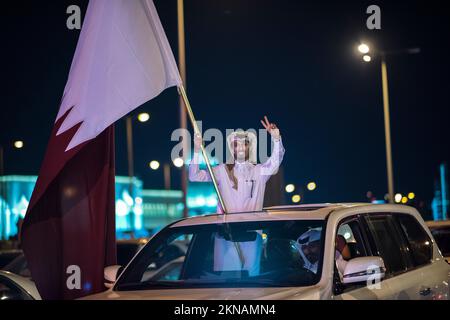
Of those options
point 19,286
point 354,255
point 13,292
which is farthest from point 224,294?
point 13,292

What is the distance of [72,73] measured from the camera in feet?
21.7

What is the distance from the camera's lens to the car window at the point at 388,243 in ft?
20.7

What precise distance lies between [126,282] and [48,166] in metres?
1.15

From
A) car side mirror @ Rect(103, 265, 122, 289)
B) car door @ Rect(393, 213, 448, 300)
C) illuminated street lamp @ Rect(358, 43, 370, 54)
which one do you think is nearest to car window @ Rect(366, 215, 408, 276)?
car door @ Rect(393, 213, 448, 300)

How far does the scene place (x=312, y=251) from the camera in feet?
19.8

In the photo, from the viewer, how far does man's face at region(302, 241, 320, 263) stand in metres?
5.96

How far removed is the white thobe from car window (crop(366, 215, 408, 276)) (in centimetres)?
112

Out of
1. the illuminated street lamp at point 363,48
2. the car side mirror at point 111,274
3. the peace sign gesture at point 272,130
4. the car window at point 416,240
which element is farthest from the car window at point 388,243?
the illuminated street lamp at point 363,48

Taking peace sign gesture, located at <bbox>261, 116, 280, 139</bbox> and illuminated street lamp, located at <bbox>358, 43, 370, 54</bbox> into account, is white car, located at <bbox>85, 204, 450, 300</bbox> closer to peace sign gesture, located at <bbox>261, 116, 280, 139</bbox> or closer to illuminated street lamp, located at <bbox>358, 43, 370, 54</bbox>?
peace sign gesture, located at <bbox>261, 116, 280, 139</bbox>

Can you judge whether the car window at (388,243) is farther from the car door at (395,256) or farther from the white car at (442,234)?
the white car at (442,234)

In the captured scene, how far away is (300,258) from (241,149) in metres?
1.44

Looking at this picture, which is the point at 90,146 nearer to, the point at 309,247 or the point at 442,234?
the point at 309,247

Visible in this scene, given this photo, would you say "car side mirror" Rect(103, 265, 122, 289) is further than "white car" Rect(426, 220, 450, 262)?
No

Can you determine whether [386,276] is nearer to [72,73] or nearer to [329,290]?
[329,290]
